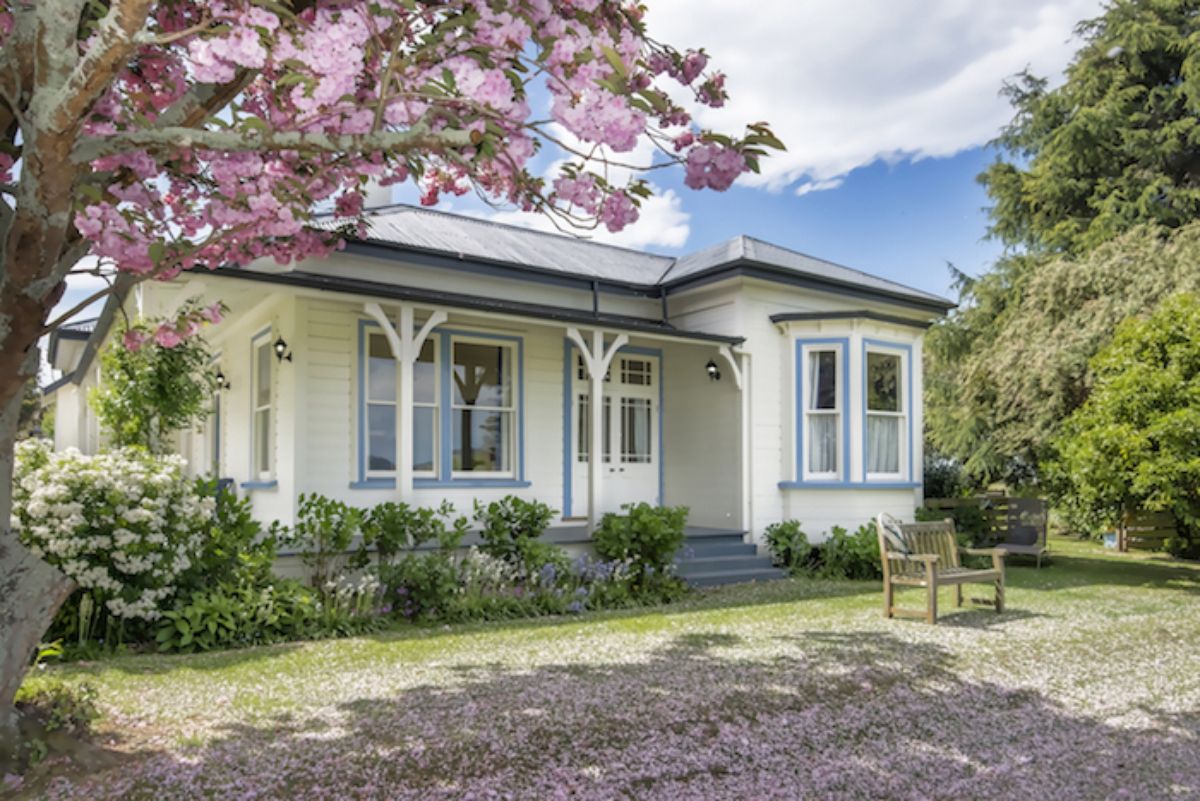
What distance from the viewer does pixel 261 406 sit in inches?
403

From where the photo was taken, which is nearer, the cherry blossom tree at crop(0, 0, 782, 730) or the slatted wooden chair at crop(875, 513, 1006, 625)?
the cherry blossom tree at crop(0, 0, 782, 730)

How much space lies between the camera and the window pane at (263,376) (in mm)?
10166

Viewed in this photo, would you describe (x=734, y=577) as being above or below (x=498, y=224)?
below

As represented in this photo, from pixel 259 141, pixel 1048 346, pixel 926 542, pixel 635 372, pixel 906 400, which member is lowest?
pixel 926 542

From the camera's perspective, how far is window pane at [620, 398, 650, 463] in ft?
38.1

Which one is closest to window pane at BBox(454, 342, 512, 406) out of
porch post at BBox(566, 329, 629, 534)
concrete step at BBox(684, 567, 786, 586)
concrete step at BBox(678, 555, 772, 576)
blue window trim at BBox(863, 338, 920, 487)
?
porch post at BBox(566, 329, 629, 534)

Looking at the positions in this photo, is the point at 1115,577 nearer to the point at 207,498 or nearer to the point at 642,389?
the point at 642,389

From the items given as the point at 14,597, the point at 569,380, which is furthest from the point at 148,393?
the point at 14,597

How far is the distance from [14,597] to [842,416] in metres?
9.85

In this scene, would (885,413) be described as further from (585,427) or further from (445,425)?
(445,425)

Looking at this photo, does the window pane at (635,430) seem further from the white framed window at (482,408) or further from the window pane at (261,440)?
the window pane at (261,440)

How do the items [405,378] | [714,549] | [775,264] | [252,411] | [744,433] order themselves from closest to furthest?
[405,378] < [252,411] < [714,549] < [744,433] < [775,264]

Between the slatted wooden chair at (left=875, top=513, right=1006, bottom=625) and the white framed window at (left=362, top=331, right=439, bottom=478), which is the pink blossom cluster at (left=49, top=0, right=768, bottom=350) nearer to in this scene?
the white framed window at (left=362, top=331, right=439, bottom=478)

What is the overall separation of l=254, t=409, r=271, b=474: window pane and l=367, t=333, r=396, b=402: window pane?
184cm
